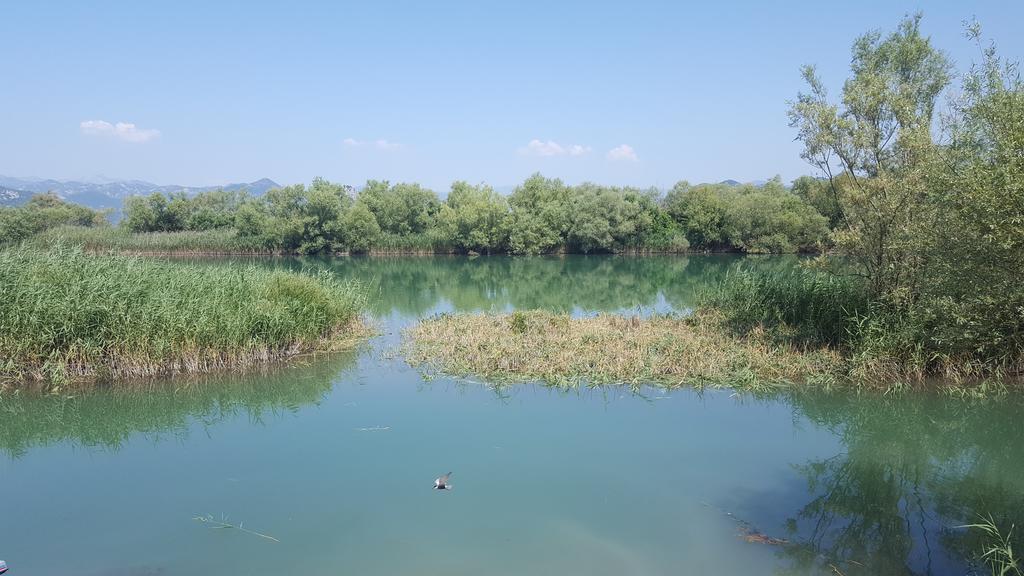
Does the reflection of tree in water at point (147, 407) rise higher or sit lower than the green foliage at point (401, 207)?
lower

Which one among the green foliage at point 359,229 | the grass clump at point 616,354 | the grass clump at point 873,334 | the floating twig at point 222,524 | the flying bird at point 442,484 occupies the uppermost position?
the green foliage at point 359,229

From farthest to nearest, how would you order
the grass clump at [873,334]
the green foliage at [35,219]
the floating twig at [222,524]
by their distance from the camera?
the green foliage at [35,219], the grass clump at [873,334], the floating twig at [222,524]

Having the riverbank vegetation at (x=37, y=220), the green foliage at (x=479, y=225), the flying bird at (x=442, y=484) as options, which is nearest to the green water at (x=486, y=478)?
the flying bird at (x=442, y=484)

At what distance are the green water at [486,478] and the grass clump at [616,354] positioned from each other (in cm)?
71

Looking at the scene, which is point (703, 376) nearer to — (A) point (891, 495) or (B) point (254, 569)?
(A) point (891, 495)

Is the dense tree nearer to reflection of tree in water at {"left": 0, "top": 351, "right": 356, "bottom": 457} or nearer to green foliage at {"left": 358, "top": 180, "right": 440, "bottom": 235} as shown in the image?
reflection of tree in water at {"left": 0, "top": 351, "right": 356, "bottom": 457}

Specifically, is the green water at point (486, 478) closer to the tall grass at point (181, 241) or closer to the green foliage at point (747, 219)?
the green foliage at point (747, 219)

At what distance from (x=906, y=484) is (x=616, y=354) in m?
6.64

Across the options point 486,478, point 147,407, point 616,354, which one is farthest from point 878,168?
point 147,407

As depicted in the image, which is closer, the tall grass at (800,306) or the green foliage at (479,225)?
the tall grass at (800,306)

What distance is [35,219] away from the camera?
58.5 meters

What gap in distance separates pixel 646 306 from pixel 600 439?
1522cm

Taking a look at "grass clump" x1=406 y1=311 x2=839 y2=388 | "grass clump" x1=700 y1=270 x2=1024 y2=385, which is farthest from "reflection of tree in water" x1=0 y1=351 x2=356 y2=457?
"grass clump" x1=700 y1=270 x2=1024 y2=385

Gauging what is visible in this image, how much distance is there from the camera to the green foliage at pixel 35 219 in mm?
53250
